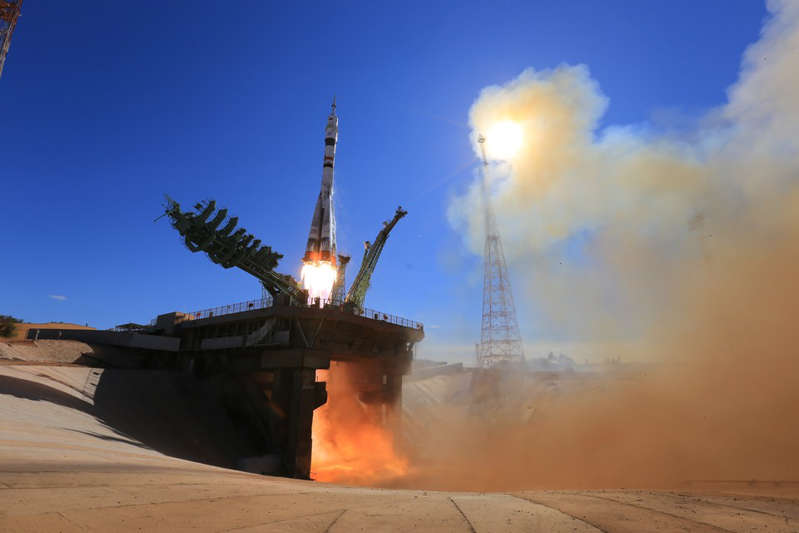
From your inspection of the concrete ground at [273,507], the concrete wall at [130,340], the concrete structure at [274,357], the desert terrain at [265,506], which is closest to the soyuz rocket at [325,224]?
the concrete structure at [274,357]

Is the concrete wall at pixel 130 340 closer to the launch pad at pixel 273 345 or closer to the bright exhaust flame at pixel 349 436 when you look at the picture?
the launch pad at pixel 273 345

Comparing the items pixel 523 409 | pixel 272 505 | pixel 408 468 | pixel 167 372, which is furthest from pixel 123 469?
pixel 523 409

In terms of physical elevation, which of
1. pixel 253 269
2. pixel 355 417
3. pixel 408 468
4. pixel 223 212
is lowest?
pixel 408 468

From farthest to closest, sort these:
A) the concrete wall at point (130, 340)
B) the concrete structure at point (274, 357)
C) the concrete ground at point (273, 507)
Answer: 1. the concrete wall at point (130, 340)
2. the concrete structure at point (274, 357)
3. the concrete ground at point (273, 507)

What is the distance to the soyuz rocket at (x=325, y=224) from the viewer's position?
4981 centimetres

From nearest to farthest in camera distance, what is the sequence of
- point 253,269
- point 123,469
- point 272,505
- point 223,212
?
point 272,505, point 123,469, point 223,212, point 253,269

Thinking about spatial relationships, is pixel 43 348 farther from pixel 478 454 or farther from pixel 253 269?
pixel 478 454

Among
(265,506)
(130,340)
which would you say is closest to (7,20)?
(130,340)

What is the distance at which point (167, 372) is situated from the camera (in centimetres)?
3984

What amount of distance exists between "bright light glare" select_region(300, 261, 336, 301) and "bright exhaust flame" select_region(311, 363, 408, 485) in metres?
9.07

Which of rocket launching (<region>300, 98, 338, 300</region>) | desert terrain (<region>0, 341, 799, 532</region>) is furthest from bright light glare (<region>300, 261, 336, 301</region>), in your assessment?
desert terrain (<region>0, 341, 799, 532</region>)

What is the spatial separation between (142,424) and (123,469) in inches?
919

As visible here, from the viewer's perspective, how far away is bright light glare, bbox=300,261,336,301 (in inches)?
1912

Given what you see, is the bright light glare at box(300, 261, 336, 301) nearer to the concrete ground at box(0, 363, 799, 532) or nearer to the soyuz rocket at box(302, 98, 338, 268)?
the soyuz rocket at box(302, 98, 338, 268)
